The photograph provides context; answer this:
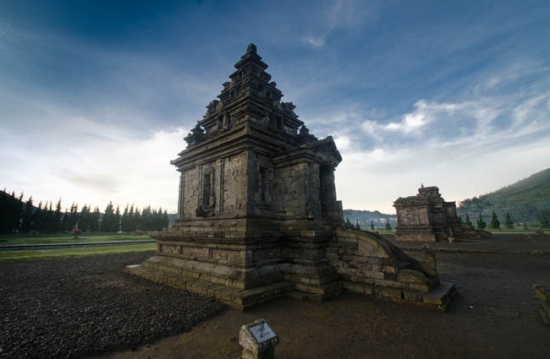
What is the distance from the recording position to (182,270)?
10.1m

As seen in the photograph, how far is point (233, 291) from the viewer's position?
730 cm

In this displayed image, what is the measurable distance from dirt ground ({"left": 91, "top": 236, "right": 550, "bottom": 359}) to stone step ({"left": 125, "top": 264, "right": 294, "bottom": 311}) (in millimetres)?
288

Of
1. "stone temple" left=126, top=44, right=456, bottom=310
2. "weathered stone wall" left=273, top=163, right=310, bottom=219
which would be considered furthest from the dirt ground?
"weathered stone wall" left=273, top=163, right=310, bottom=219

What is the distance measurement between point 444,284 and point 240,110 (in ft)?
36.7

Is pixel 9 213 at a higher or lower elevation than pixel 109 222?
higher

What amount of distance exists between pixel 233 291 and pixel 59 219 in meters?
69.1

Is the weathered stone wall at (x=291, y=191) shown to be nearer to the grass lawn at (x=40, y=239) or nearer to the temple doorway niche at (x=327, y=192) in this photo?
the temple doorway niche at (x=327, y=192)

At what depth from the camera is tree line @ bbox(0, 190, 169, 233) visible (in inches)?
1661

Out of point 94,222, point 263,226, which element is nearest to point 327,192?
point 263,226

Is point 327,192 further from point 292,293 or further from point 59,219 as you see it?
point 59,219

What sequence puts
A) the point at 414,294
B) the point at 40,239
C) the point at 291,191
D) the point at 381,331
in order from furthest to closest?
the point at 40,239
the point at 291,191
the point at 414,294
the point at 381,331

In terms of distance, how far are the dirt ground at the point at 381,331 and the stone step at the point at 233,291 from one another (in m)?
0.29

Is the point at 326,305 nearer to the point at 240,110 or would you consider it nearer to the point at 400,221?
the point at 240,110

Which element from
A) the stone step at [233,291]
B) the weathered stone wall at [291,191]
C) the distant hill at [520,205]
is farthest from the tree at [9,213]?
the distant hill at [520,205]
